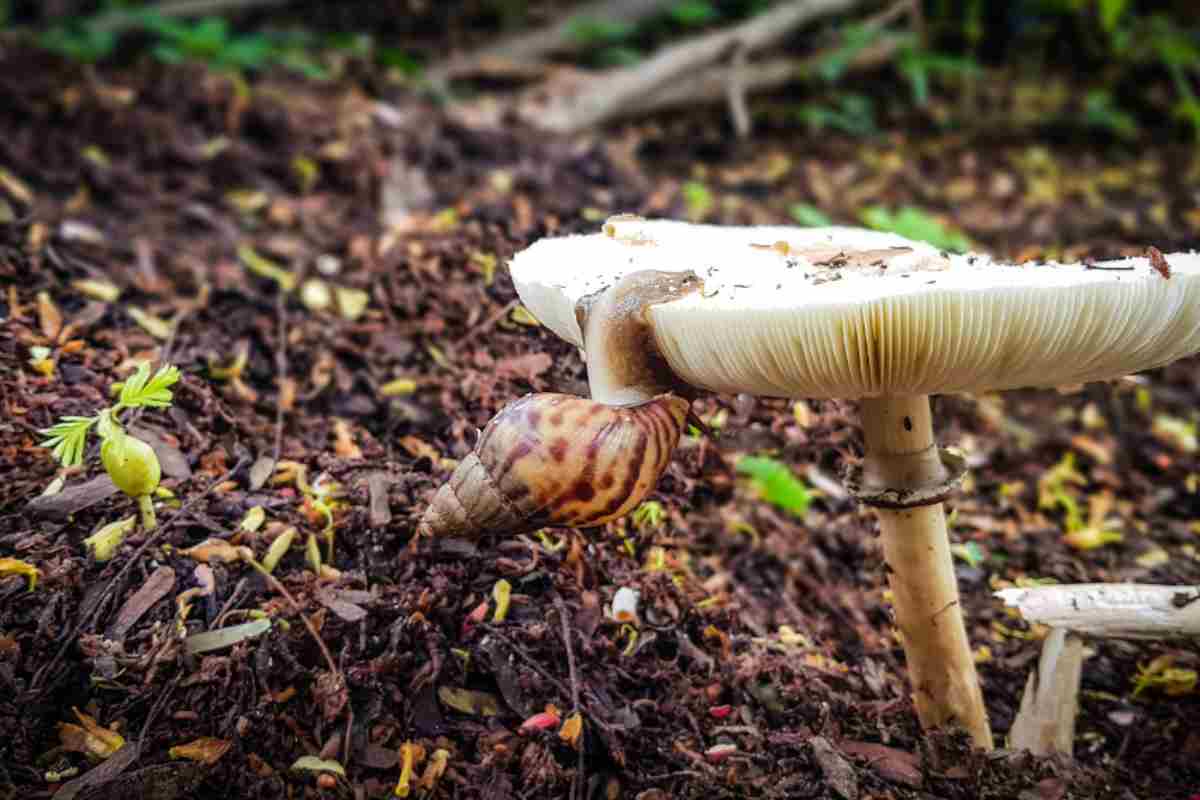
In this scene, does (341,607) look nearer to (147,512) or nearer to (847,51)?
(147,512)

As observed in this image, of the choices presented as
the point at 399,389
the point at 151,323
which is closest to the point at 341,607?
the point at 399,389

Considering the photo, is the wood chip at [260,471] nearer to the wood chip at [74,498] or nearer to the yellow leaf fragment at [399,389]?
the wood chip at [74,498]

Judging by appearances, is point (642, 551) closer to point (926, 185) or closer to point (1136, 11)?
point (926, 185)

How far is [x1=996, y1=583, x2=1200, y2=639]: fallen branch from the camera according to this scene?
90.9 inches

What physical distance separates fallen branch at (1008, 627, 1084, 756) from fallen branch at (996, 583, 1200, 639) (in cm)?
6

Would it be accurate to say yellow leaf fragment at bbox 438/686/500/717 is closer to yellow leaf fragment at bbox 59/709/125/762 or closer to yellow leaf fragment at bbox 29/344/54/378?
yellow leaf fragment at bbox 59/709/125/762

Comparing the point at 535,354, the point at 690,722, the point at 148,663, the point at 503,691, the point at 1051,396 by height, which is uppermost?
the point at 535,354

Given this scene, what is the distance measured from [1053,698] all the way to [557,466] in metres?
1.44

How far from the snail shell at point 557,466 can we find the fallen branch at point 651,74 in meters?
4.31

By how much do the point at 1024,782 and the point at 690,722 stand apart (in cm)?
79

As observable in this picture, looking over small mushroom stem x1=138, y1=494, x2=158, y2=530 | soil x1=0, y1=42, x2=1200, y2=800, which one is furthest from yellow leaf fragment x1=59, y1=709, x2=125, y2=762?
small mushroom stem x1=138, y1=494, x2=158, y2=530

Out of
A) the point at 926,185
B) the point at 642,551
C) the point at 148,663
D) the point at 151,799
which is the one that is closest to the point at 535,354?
the point at 642,551

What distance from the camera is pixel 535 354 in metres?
3.08

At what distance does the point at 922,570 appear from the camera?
7.98ft
